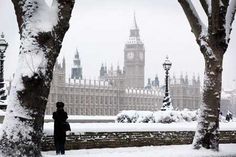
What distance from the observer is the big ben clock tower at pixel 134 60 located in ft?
504

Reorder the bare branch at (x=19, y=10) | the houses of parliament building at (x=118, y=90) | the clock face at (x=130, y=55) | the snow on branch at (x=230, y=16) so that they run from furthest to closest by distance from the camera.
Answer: the clock face at (x=130, y=55) → the houses of parliament building at (x=118, y=90) → the snow on branch at (x=230, y=16) → the bare branch at (x=19, y=10)

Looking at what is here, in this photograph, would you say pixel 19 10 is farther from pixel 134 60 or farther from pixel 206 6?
pixel 134 60

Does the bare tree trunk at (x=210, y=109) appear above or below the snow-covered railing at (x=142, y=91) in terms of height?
below

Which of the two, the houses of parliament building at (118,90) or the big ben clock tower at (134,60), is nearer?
the houses of parliament building at (118,90)

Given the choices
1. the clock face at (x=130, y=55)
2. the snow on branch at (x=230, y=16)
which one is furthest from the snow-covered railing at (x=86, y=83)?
the snow on branch at (x=230, y=16)

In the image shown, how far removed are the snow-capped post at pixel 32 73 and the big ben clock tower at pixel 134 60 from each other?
14462 centimetres

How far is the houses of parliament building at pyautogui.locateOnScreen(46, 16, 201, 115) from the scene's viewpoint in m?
100

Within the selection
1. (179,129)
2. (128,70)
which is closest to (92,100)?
(128,70)

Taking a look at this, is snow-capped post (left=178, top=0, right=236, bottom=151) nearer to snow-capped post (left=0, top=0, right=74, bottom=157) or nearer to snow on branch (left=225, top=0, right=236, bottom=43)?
snow on branch (left=225, top=0, right=236, bottom=43)

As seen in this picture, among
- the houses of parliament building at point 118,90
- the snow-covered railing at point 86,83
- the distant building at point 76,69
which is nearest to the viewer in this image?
the houses of parliament building at point 118,90

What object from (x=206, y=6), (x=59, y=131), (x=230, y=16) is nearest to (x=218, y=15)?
(x=206, y=6)

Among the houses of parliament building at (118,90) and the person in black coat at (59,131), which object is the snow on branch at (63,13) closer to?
the person in black coat at (59,131)

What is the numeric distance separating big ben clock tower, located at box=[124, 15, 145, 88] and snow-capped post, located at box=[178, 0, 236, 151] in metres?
141

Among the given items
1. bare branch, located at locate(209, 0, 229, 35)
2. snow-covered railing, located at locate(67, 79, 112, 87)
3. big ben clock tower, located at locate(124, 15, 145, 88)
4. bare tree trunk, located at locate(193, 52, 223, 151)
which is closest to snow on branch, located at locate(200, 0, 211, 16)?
bare branch, located at locate(209, 0, 229, 35)
